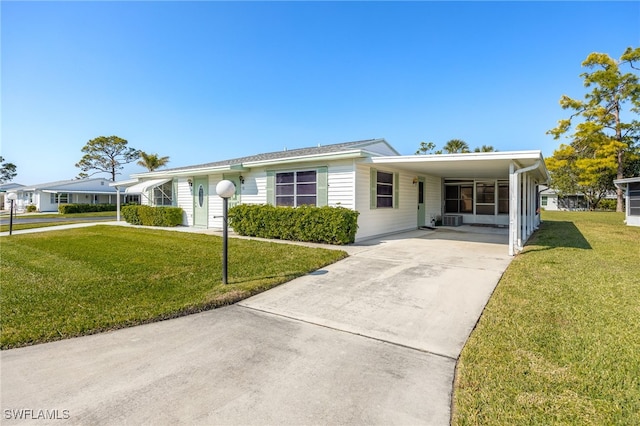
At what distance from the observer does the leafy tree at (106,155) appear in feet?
140

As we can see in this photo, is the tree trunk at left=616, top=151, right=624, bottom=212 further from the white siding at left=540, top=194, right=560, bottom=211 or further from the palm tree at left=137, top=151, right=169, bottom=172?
the palm tree at left=137, top=151, right=169, bottom=172

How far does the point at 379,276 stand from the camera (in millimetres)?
5645

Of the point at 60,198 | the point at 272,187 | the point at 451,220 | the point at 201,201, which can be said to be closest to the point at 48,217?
the point at 60,198

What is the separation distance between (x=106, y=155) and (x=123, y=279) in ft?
158

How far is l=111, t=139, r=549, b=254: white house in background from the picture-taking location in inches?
353

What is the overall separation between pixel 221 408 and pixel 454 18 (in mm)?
13560

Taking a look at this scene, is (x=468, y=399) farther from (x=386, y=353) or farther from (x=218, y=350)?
(x=218, y=350)

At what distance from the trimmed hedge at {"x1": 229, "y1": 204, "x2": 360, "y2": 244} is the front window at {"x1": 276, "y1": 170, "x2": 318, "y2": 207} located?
2.96 ft

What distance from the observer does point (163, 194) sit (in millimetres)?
16172

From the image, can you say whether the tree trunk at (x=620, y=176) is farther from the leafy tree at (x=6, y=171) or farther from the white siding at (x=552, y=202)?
the leafy tree at (x=6, y=171)

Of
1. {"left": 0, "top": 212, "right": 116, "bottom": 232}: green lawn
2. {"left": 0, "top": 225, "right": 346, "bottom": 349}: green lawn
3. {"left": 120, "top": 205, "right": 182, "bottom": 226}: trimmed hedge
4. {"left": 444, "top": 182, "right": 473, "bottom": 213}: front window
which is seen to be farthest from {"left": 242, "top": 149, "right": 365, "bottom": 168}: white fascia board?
{"left": 0, "top": 212, "right": 116, "bottom": 232}: green lawn

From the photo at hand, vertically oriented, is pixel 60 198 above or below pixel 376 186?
above

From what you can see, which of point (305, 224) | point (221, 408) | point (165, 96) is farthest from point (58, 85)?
point (221, 408)

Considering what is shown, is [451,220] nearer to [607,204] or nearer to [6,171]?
[607,204]
